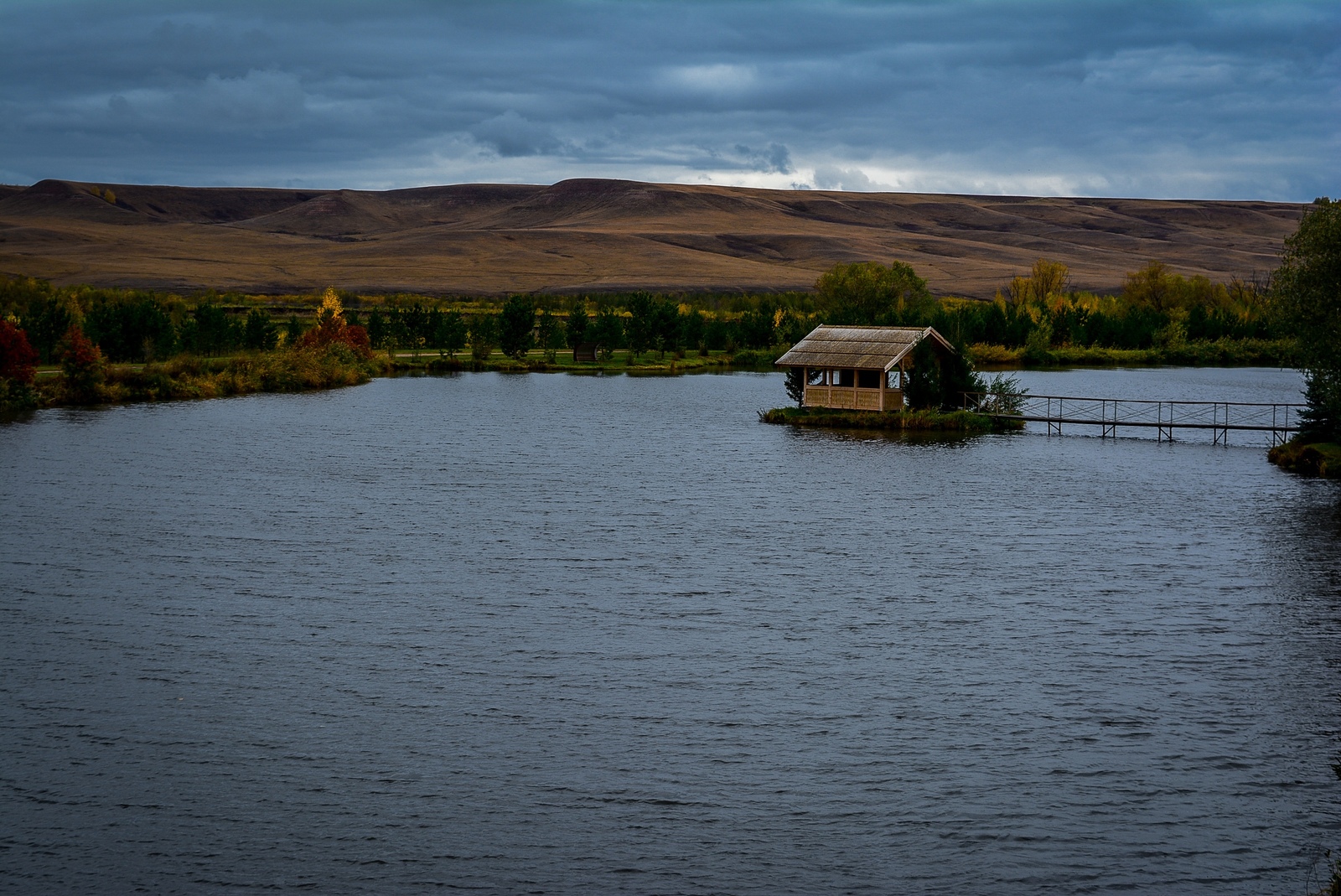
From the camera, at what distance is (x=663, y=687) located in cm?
1994

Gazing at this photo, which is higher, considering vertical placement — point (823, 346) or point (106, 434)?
point (823, 346)

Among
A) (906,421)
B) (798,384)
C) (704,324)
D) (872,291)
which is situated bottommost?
(906,421)

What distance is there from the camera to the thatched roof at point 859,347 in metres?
56.7

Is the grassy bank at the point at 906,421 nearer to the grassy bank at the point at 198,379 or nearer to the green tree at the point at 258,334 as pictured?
the grassy bank at the point at 198,379

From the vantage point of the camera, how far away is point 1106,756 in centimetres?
1711

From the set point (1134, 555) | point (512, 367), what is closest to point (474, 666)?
point (1134, 555)

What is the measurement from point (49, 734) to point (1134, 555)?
2372 centimetres

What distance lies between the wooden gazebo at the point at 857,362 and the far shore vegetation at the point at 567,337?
2140 cm

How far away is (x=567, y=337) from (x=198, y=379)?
42568mm

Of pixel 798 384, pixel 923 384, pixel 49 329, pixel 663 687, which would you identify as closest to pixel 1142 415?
pixel 923 384

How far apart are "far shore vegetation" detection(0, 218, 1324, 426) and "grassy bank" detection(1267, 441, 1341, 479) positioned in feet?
109

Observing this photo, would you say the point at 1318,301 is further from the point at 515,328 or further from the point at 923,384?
the point at 515,328

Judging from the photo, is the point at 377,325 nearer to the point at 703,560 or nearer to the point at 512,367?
the point at 512,367

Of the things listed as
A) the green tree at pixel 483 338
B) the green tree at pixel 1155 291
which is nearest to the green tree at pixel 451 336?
the green tree at pixel 483 338
